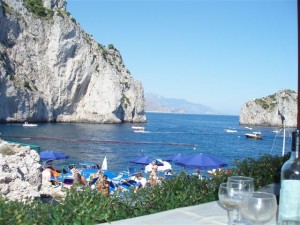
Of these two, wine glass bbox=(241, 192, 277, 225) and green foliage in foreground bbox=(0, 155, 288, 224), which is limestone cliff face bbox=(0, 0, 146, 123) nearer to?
Result: green foliage in foreground bbox=(0, 155, 288, 224)

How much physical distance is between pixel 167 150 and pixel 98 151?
11.7 m

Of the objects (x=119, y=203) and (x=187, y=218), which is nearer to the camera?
(x=187, y=218)

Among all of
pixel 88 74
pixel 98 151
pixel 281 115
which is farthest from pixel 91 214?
pixel 281 115

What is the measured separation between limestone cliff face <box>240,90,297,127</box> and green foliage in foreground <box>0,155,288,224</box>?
148576 millimetres

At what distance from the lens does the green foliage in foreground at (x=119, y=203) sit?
122 inches

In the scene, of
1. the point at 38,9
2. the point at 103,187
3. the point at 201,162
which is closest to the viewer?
the point at 103,187

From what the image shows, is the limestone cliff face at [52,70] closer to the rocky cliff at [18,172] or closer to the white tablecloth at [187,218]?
the rocky cliff at [18,172]

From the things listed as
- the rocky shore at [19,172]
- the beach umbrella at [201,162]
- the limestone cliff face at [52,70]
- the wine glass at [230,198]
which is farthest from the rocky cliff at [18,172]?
the limestone cliff face at [52,70]

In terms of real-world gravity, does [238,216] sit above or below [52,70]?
below

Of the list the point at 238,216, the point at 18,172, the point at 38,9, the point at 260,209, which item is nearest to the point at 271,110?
the point at 38,9

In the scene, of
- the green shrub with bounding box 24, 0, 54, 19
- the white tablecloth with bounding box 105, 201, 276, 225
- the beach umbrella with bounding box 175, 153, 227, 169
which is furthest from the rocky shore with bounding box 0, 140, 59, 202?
the green shrub with bounding box 24, 0, 54, 19

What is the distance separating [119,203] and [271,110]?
6495 inches

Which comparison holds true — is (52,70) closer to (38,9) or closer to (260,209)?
(38,9)

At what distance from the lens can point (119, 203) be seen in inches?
155
